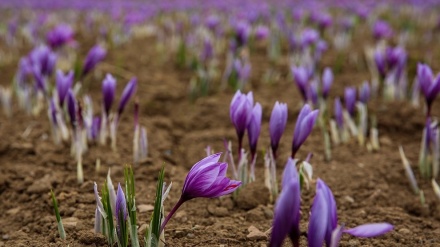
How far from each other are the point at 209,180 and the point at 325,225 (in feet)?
1.23

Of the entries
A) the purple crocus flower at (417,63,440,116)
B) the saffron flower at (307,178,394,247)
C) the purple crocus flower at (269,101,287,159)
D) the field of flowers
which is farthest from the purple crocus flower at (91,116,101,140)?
the saffron flower at (307,178,394,247)

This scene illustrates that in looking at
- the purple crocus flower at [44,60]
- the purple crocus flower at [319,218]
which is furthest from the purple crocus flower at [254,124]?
the purple crocus flower at [44,60]

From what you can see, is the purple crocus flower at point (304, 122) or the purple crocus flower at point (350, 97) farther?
the purple crocus flower at point (350, 97)

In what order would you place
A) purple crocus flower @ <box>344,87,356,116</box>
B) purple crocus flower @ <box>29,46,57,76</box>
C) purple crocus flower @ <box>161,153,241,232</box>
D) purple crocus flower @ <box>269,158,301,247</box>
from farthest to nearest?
1. purple crocus flower @ <box>29,46,57,76</box>
2. purple crocus flower @ <box>344,87,356,116</box>
3. purple crocus flower @ <box>161,153,241,232</box>
4. purple crocus flower @ <box>269,158,301,247</box>

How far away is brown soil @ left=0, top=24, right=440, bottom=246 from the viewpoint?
1.80m

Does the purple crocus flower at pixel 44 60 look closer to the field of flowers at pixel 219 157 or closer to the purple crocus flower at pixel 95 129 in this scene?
the field of flowers at pixel 219 157

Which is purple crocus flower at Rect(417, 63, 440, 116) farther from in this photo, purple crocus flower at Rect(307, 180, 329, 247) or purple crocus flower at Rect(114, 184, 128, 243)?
purple crocus flower at Rect(114, 184, 128, 243)

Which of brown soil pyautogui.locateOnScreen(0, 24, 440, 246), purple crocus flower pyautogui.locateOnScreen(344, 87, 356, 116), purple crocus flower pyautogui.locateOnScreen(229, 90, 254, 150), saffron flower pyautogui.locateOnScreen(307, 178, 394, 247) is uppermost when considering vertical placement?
purple crocus flower pyautogui.locateOnScreen(229, 90, 254, 150)

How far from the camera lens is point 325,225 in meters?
1.15

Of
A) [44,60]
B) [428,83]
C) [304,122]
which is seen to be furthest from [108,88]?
[428,83]

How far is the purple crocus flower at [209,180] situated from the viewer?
1376mm

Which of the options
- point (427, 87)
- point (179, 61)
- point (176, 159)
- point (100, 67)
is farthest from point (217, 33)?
point (427, 87)

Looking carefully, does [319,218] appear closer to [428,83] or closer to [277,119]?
[277,119]

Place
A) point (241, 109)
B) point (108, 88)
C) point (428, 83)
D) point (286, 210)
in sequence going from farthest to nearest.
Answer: point (108, 88) < point (428, 83) < point (241, 109) < point (286, 210)
